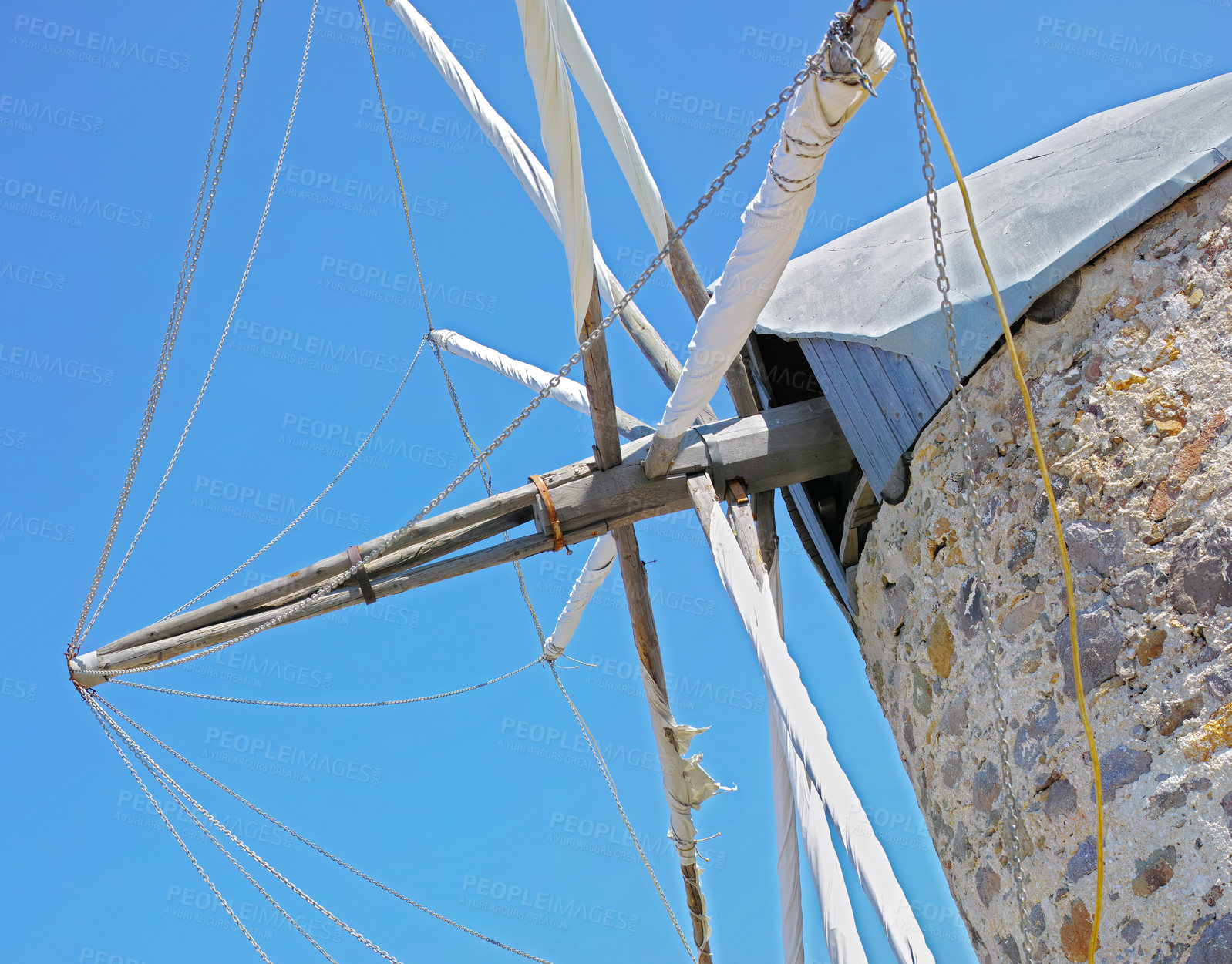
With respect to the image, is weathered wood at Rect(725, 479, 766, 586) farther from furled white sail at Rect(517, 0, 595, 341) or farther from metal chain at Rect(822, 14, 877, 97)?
metal chain at Rect(822, 14, 877, 97)

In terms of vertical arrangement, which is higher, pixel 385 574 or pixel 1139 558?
pixel 385 574

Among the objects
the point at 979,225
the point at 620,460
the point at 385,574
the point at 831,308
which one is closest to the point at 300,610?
the point at 385,574

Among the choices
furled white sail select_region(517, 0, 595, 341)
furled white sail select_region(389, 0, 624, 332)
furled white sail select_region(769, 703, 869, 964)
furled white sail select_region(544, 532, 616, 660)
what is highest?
furled white sail select_region(389, 0, 624, 332)

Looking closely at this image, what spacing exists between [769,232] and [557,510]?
1.24m

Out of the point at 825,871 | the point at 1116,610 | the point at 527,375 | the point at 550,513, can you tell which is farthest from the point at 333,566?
the point at 1116,610

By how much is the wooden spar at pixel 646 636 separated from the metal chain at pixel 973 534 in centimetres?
108

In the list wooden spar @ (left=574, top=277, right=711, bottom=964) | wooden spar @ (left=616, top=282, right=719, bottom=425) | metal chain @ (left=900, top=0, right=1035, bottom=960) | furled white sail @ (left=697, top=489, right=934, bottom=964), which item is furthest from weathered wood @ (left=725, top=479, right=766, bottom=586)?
metal chain @ (left=900, top=0, right=1035, bottom=960)

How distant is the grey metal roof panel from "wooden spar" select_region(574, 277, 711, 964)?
0.73 metres

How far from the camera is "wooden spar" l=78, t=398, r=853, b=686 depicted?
10.3 ft

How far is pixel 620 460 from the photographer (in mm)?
3266

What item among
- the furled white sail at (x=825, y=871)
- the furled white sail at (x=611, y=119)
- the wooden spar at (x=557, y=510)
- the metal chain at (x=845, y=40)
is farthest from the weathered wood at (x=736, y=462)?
the metal chain at (x=845, y=40)

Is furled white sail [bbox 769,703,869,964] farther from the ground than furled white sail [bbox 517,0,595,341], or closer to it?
Answer: closer to it

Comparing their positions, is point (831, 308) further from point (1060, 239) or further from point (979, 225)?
point (1060, 239)

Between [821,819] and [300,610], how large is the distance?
176 cm
